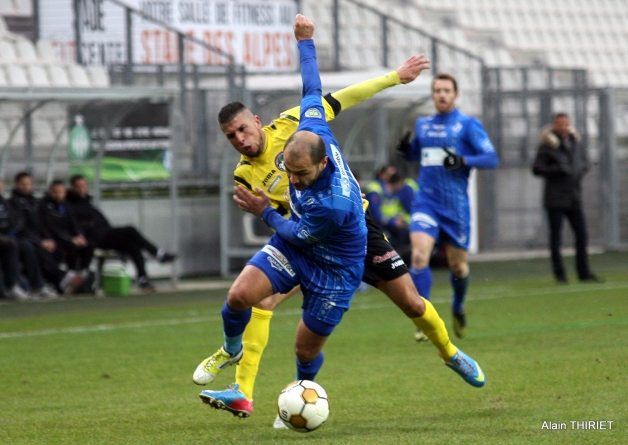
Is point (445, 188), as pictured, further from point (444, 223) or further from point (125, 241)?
point (125, 241)

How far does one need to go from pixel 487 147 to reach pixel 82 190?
7149 millimetres

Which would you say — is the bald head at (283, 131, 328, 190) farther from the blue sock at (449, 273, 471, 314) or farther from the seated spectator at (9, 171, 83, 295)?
the seated spectator at (9, 171, 83, 295)

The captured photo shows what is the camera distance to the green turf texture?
5602mm

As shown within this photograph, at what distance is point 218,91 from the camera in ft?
55.3

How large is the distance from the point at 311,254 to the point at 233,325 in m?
0.59

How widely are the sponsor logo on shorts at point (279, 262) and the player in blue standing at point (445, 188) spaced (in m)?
3.55

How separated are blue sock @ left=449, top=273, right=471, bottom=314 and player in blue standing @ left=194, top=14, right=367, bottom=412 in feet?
11.0

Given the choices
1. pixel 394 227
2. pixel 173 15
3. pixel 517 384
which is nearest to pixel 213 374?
pixel 517 384

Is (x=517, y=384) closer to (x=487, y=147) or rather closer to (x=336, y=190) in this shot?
(x=336, y=190)

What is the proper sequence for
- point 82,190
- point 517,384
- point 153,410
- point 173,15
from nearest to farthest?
point 153,410 < point 517,384 < point 82,190 < point 173,15

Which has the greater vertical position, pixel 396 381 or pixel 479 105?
pixel 479 105

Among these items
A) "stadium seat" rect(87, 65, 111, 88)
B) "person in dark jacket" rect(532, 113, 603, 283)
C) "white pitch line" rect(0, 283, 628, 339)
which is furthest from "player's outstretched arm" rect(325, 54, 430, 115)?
"stadium seat" rect(87, 65, 111, 88)

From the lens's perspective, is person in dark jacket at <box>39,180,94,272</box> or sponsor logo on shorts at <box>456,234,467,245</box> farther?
person in dark jacket at <box>39,180,94,272</box>

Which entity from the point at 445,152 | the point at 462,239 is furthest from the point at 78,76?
the point at 462,239
